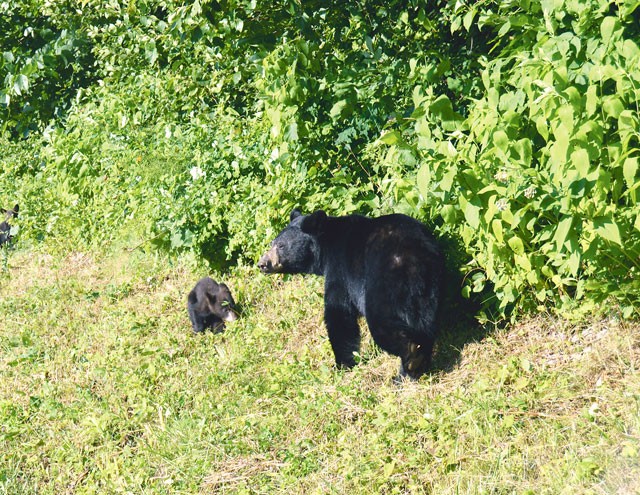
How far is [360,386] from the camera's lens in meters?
6.36

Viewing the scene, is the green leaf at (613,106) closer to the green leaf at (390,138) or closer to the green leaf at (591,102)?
the green leaf at (591,102)

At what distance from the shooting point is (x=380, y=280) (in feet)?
20.6

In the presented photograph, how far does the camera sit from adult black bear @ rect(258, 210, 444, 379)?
20.2 ft

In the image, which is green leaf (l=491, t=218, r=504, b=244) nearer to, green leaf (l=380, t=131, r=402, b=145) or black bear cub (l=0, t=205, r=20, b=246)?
green leaf (l=380, t=131, r=402, b=145)

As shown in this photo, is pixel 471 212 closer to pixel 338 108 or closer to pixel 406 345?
pixel 406 345

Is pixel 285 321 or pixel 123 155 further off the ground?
pixel 123 155

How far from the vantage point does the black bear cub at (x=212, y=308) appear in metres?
8.05

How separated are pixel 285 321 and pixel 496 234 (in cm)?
286

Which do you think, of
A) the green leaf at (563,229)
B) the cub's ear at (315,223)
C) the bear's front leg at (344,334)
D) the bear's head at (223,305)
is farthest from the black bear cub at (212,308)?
the green leaf at (563,229)

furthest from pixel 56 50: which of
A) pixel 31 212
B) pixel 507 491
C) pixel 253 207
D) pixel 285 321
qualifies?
pixel 507 491

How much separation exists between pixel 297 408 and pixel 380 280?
3.60 ft

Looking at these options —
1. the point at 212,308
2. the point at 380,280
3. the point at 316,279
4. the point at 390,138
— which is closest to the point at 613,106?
the point at 390,138

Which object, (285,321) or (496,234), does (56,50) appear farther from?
(496,234)

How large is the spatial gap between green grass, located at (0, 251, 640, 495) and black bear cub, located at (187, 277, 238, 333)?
5.9 inches
